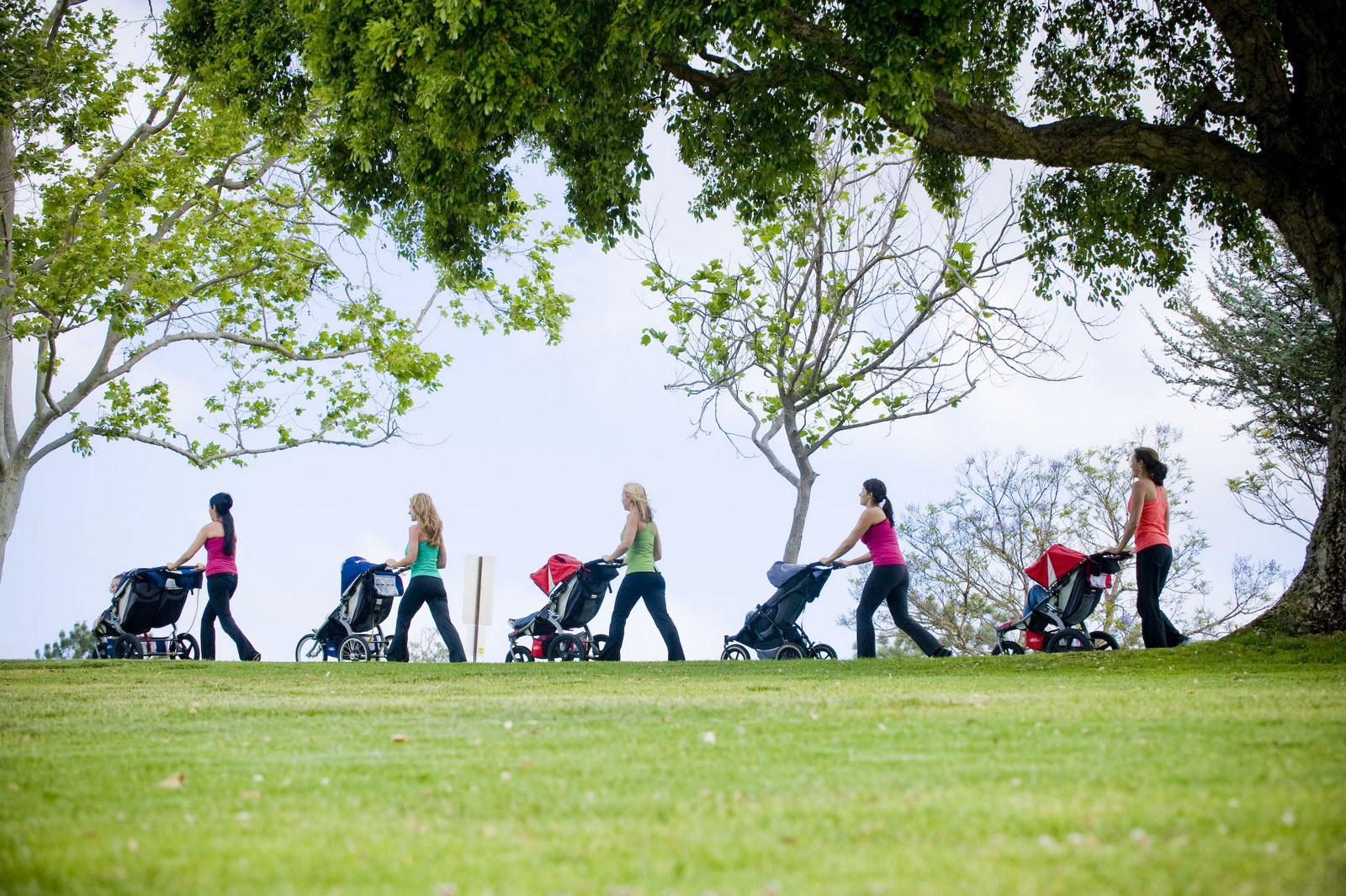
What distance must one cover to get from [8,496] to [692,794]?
2359cm

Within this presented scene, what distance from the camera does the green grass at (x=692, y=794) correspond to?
3791 mm

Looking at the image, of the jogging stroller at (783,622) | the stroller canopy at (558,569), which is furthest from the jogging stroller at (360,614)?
the jogging stroller at (783,622)

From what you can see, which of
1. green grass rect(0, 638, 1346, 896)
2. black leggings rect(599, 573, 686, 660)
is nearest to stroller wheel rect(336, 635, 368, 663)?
black leggings rect(599, 573, 686, 660)

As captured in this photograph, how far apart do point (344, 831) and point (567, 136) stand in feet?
40.7

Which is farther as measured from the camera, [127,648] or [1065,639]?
[127,648]

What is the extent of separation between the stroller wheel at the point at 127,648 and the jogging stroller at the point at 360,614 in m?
2.79

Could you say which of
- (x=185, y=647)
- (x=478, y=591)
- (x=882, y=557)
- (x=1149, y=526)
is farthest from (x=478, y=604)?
(x=1149, y=526)

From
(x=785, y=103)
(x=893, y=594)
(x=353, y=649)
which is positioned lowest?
(x=353, y=649)

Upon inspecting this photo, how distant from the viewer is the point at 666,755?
6.10 m

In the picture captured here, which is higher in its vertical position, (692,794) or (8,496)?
(8,496)

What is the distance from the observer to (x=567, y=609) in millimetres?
17734

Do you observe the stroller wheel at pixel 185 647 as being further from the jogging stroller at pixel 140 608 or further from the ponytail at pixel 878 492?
the ponytail at pixel 878 492

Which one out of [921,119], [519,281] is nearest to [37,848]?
[921,119]

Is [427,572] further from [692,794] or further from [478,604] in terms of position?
[692,794]
